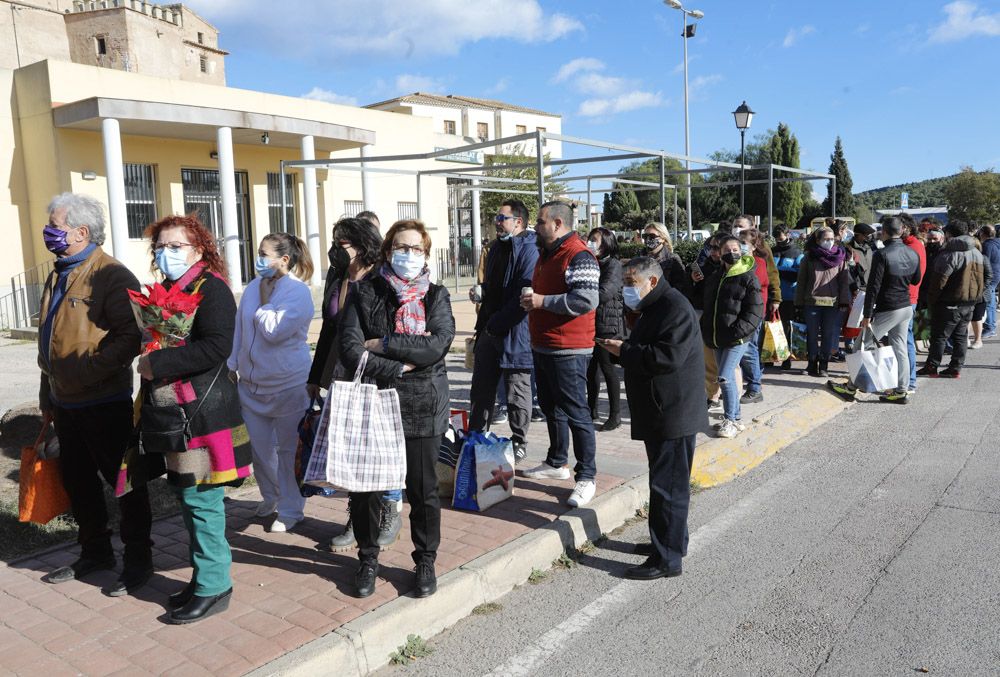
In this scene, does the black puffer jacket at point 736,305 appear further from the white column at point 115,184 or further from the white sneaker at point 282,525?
the white column at point 115,184

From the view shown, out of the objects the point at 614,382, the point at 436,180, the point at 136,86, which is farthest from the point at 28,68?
the point at 614,382

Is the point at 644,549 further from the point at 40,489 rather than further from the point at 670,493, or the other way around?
the point at 40,489

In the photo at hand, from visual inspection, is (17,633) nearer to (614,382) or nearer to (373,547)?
(373,547)

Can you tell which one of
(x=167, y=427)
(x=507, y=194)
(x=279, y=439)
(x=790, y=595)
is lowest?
(x=790, y=595)

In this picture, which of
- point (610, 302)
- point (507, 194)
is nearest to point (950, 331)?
point (610, 302)

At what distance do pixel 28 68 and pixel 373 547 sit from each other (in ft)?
57.5

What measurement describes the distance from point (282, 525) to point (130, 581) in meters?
1.00

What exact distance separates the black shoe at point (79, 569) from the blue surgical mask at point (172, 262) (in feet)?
5.60

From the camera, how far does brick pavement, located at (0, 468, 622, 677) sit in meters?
3.26

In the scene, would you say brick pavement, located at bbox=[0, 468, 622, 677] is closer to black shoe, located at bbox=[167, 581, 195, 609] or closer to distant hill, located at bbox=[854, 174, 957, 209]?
black shoe, located at bbox=[167, 581, 195, 609]

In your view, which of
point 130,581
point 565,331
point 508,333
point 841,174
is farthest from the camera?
point 841,174

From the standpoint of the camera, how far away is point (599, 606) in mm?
3977

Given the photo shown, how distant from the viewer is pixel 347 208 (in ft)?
79.4

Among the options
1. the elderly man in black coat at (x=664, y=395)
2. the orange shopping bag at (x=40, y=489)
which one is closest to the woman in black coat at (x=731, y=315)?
the elderly man in black coat at (x=664, y=395)
